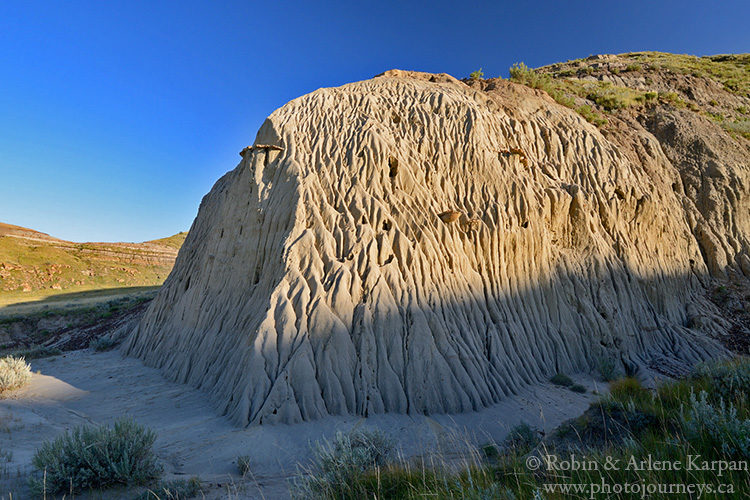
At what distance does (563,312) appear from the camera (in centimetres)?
1419

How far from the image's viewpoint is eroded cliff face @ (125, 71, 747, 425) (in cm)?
1020

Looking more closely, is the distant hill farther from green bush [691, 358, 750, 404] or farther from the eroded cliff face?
green bush [691, 358, 750, 404]

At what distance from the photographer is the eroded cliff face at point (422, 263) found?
33.4 ft

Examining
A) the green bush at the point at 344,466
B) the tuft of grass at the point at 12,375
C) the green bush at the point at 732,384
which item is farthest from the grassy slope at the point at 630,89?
the tuft of grass at the point at 12,375

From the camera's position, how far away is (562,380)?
12344 millimetres

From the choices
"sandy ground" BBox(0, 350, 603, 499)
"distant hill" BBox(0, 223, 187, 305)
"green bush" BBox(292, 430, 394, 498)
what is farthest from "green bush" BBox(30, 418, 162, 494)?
"distant hill" BBox(0, 223, 187, 305)

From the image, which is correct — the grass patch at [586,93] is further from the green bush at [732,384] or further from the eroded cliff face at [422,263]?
the green bush at [732,384]

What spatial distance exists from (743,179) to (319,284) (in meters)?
A: 24.4

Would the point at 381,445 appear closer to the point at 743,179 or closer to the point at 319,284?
the point at 319,284

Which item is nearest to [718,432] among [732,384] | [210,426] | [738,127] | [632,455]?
[632,455]

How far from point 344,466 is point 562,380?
990 cm

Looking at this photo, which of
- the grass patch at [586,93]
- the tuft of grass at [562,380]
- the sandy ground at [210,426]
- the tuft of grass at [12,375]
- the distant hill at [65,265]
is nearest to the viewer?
the sandy ground at [210,426]

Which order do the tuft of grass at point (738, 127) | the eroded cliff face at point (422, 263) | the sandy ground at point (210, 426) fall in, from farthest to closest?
the tuft of grass at point (738, 127)
the eroded cliff face at point (422, 263)
the sandy ground at point (210, 426)

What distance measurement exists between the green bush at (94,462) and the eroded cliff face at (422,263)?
117 inches
